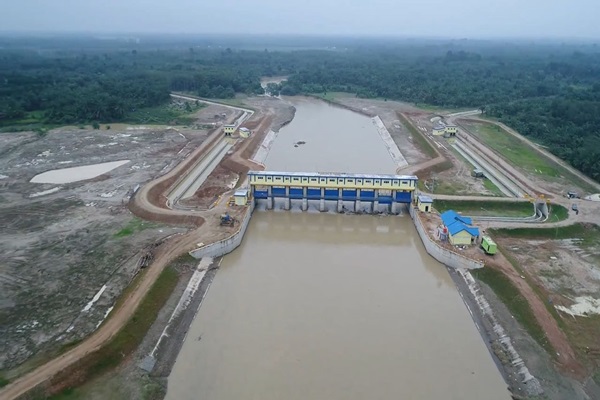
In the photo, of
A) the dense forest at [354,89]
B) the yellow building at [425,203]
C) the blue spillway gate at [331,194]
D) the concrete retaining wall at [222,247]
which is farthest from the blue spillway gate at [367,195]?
the dense forest at [354,89]

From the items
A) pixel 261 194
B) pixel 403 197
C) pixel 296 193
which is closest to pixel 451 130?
pixel 403 197

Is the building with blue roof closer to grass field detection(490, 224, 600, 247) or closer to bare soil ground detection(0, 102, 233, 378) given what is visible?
grass field detection(490, 224, 600, 247)

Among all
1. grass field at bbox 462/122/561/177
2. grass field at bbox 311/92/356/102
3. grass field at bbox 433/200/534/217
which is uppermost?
grass field at bbox 311/92/356/102

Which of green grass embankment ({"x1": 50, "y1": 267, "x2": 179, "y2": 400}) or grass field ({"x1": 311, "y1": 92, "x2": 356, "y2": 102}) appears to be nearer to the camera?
green grass embankment ({"x1": 50, "y1": 267, "x2": 179, "y2": 400})

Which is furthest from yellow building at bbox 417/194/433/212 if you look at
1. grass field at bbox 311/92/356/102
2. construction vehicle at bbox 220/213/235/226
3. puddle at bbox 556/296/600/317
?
grass field at bbox 311/92/356/102

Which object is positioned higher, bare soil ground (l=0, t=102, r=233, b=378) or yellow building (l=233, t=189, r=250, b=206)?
yellow building (l=233, t=189, r=250, b=206)

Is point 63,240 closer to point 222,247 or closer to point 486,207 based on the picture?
point 222,247
